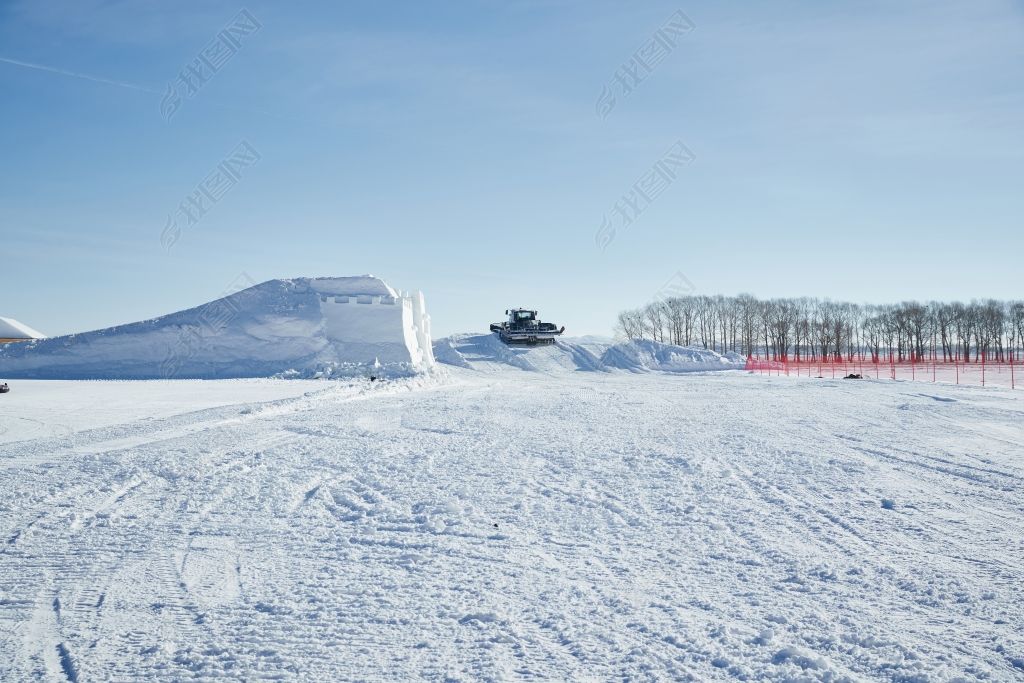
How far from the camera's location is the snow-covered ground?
140 inches

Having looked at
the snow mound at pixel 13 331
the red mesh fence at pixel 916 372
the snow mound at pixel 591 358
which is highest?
the snow mound at pixel 13 331

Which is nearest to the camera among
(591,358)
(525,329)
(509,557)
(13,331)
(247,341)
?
(509,557)

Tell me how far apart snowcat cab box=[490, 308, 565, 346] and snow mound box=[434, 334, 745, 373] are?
2530 millimetres

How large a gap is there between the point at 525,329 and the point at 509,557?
122 feet

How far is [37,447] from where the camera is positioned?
9828 millimetres

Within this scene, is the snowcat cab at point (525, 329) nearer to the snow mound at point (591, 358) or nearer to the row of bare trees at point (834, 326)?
the snow mound at point (591, 358)

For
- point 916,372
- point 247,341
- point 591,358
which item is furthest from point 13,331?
point 916,372

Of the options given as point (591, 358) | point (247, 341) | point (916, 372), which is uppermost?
point (247, 341)

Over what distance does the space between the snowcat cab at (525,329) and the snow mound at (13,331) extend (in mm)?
58459

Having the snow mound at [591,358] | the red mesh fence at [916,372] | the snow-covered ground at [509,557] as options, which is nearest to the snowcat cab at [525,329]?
the snow mound at [591,358]

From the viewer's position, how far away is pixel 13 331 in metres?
73.3

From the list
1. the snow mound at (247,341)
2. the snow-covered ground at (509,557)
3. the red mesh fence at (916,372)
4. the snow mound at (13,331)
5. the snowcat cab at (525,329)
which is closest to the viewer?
the snow-covered ground at (509,557)

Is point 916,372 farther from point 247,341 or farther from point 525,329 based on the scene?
point 247,341

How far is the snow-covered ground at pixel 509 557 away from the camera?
3.55 meters
